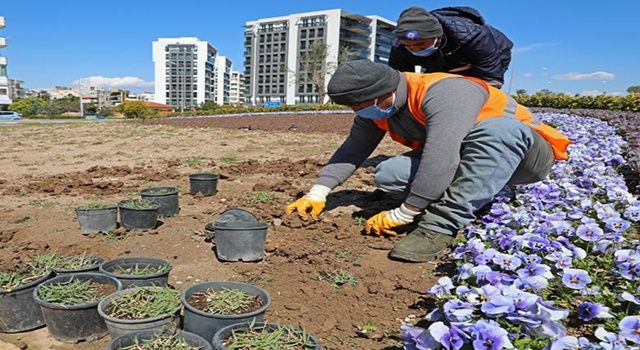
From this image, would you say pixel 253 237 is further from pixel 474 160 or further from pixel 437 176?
pixel 474 160

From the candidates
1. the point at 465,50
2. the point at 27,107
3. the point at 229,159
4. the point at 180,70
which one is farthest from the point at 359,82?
the point at 180,70

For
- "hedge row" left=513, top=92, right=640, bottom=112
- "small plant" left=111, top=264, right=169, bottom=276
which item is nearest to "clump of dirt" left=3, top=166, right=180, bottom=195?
"small plant" left=111, top=264, right=169, bottom=276

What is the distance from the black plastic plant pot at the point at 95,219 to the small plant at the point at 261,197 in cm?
107

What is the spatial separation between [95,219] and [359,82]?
179 cm

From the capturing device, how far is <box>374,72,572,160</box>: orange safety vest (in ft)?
8.13

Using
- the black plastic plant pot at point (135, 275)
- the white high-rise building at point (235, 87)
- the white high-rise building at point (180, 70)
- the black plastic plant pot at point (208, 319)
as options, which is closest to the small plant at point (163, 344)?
the black plastic plant pot at point (208, 319)

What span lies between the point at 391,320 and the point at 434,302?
216 mm

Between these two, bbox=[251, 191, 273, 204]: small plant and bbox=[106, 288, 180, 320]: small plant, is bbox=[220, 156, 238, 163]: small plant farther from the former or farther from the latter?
bbox=[106, 288, 180, 320]: small plant

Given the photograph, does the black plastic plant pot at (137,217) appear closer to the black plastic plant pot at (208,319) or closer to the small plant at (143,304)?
the small plant at (143,304)

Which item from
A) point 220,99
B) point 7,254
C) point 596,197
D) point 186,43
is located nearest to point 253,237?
point 7,254

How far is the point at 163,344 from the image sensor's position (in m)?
1.44

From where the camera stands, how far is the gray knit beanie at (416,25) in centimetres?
289

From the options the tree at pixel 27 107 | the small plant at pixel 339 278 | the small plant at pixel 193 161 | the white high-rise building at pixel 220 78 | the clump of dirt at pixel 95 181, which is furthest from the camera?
the white high-rise building at pixel 220 78

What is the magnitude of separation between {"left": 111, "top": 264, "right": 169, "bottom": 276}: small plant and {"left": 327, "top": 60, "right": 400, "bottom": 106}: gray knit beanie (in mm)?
1172
